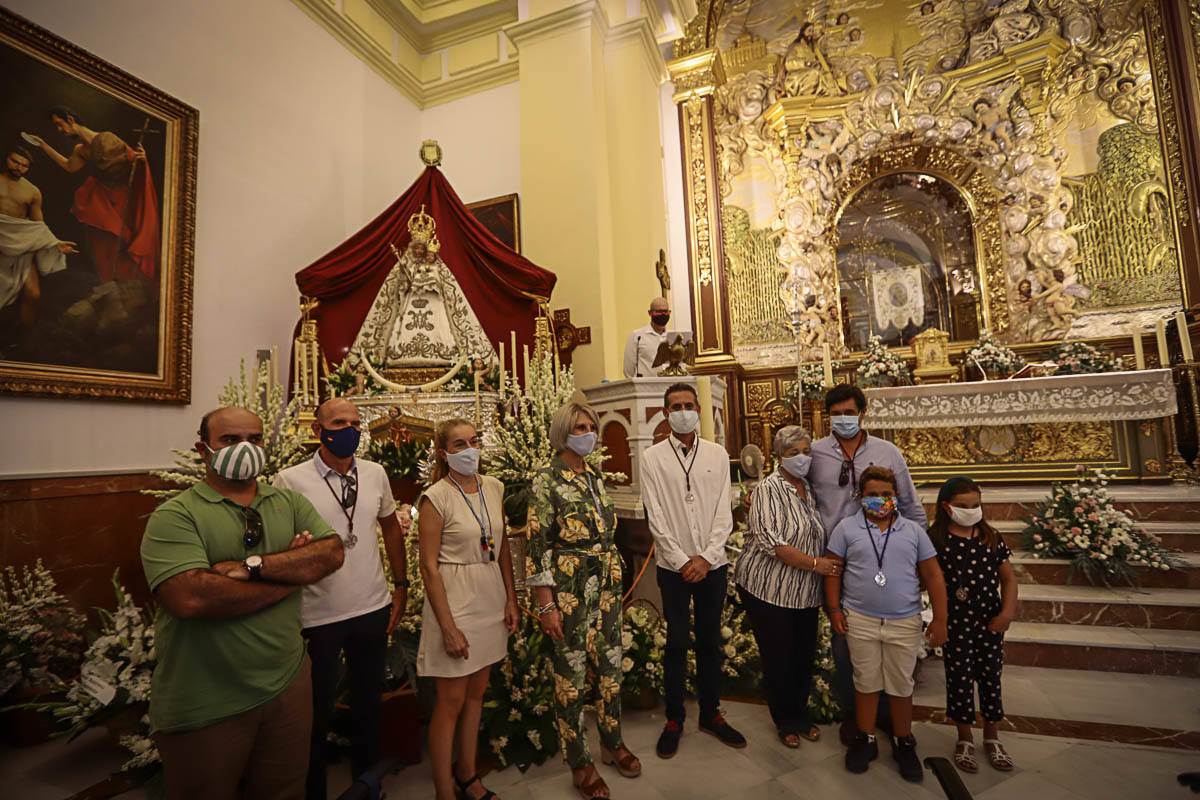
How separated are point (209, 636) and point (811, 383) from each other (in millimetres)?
7429

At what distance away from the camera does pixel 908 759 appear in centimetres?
267

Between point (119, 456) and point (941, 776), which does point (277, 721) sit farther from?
point (119, 456)

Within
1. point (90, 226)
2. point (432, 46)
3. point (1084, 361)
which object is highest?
point (432, 46)

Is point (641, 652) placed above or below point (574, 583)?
below

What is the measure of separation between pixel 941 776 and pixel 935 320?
353 inches

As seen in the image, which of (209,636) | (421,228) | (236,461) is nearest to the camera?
(209,636)

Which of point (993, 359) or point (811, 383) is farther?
point (811, 383)

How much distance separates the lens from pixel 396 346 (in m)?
5.52

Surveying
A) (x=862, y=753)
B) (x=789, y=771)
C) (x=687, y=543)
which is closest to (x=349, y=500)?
(x=687, y=543)

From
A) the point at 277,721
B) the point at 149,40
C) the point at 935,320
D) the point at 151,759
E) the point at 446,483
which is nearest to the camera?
the point at 277,721

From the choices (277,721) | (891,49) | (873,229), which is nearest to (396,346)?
(277,721)

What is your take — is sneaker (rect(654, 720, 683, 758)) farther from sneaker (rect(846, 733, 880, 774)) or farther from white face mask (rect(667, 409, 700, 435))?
white face mask (rect(667, 409, 700, 435))

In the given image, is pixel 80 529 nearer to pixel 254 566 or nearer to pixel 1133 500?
pixel 254 566

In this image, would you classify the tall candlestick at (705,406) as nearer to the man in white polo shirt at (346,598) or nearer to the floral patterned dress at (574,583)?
the floral patterned dress at (574,583)
